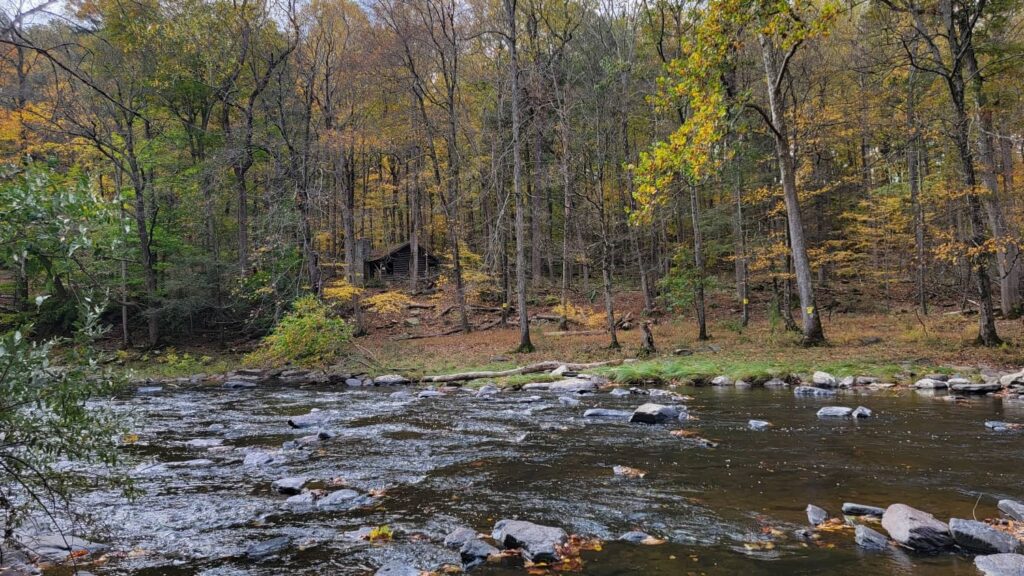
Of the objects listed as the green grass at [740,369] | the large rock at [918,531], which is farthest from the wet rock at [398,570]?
the green grass at [740,369]

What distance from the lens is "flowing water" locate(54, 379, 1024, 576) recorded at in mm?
3807

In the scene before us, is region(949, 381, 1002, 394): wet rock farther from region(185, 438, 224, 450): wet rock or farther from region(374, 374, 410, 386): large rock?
region(185, 438, 224, 450): wet rock

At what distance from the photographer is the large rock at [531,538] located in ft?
12.3

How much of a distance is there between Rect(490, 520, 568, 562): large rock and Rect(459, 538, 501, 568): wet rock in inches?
5.5

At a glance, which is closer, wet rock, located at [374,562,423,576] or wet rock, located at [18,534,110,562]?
wet rock, located at [374,562,423,576]

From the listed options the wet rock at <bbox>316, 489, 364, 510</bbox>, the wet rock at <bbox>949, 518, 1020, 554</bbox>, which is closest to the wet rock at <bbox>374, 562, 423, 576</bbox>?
the wet rock at <bbox>316, 489, 364, 510</bbox>

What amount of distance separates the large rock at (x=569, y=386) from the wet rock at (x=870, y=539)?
839 cm

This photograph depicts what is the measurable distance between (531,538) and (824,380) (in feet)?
31.9

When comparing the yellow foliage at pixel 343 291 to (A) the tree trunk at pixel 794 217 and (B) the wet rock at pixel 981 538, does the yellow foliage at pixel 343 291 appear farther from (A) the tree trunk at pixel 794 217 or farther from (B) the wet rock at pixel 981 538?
(B) the wet rock at pixel 981 538

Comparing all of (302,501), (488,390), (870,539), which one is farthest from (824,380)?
(302,501)

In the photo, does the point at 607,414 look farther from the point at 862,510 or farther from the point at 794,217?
the point at 794,217

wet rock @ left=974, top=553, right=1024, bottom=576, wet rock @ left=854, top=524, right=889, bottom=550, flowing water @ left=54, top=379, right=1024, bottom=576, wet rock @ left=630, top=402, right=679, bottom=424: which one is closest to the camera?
wet rock @ left=974, top=553, right=1024, bottom=576

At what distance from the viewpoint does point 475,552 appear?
381cm

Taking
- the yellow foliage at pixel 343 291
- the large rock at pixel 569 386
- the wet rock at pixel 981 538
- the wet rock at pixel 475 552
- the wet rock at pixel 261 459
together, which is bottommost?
the large rock at pixel 569 386
